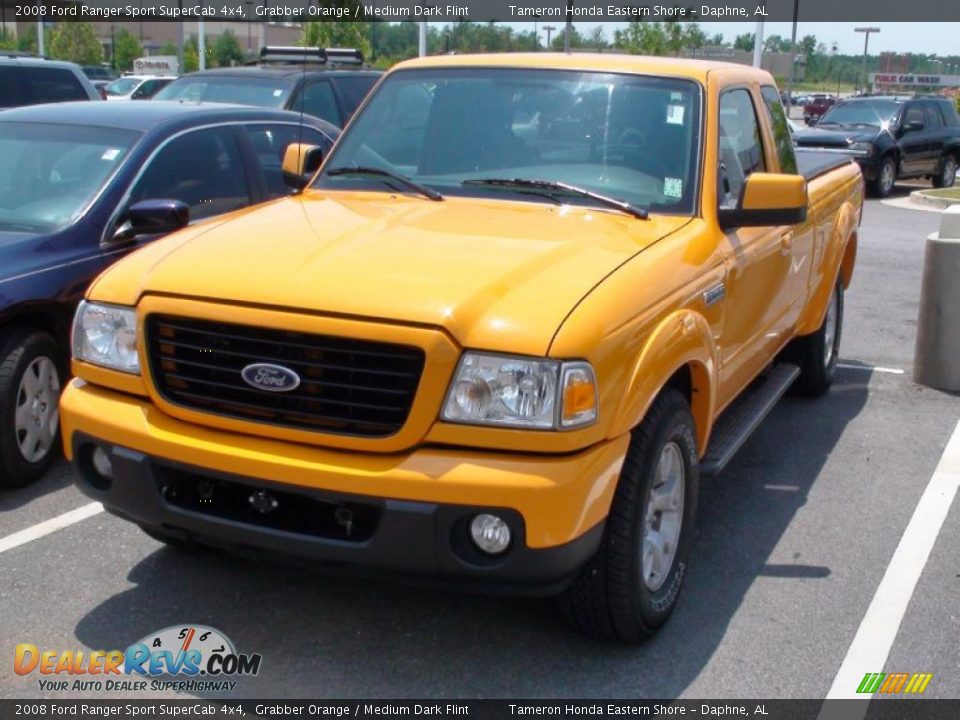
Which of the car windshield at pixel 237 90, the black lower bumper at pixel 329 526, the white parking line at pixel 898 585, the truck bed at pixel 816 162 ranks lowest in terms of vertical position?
the white parking line at pixel 898 585

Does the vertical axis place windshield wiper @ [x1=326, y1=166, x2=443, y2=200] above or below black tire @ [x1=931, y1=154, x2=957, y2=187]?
above

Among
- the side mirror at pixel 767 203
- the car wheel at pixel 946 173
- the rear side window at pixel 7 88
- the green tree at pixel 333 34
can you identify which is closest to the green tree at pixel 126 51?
the green tree at pixel 333 34

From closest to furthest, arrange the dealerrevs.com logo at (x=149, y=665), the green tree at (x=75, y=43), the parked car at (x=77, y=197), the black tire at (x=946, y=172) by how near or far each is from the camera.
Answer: the dealerrevs.com logo at (x=149, y=665) → the parked car at (x=77, y=197) → the black tire at (x=946, y=172) → the green tree at (x=75, y=43)

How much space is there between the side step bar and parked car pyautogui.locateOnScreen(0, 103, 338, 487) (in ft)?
8.62

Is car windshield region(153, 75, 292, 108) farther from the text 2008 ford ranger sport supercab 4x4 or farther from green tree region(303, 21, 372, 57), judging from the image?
green tree region(303, 21, 372, 57)

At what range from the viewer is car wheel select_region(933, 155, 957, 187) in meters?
21.8

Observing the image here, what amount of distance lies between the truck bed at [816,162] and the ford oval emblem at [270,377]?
13.0 ft

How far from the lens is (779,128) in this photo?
6.04 metres

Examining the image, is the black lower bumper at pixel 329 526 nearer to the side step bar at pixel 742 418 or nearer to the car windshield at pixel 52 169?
the side step bar at pixel 742 418

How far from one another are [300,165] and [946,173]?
19307 mm

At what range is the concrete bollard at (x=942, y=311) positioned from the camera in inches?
286

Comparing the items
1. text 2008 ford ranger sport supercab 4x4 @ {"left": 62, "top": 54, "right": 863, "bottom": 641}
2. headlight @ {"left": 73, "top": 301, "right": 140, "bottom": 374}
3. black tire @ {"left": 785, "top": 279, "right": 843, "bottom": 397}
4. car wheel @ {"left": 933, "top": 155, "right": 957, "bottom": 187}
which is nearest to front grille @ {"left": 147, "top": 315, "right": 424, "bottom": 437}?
text 2008 ford ranger sport supercab 4x4 @ {"left": 62, "top": 54, "right": 863, "bottom": 641}

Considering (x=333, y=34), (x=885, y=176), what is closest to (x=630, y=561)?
(x=885, y=176)

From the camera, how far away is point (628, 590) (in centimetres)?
374
